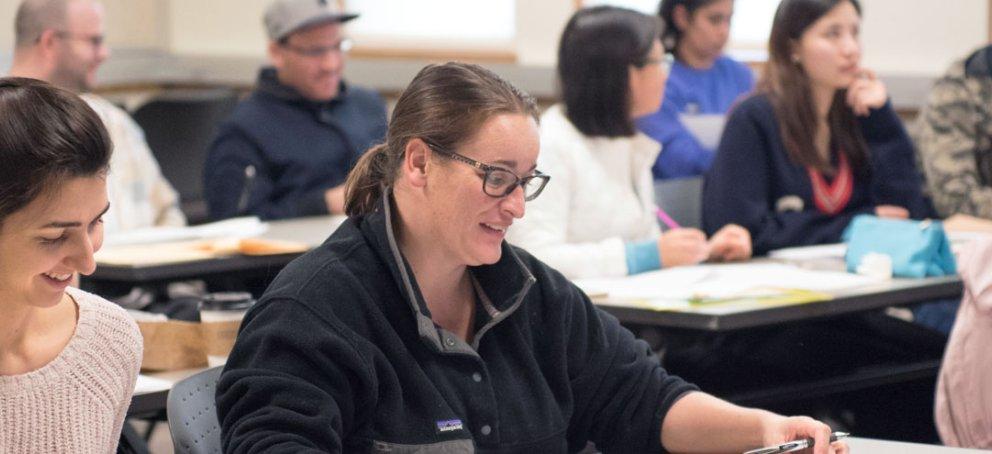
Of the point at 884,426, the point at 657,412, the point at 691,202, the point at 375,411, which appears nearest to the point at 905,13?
the point at 691,202

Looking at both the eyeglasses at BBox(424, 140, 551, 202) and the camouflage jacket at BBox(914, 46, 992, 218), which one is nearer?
the eyeglasses at BBox(424, 140, 551, 202)

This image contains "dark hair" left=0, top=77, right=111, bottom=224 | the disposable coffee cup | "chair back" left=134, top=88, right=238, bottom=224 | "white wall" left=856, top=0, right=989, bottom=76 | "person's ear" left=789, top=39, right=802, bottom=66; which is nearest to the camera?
"dark hair" left=0, top=77, right=111, bottom=224

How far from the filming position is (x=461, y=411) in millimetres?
2025

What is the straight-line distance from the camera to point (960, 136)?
4617 mm

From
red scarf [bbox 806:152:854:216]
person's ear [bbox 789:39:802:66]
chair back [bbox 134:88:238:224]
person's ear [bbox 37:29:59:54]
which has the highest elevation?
person's ear [bbox 789:39:802:66]

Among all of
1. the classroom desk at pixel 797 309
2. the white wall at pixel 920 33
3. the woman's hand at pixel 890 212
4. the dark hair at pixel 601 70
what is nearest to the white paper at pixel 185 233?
the dark hair at pixel 601 70

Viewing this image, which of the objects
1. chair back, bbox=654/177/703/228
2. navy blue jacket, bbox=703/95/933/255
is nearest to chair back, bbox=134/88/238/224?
chair back, bbox=654/177/703/228

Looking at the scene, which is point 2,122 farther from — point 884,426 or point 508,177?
point 884,426

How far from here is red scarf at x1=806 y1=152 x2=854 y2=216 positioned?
410 cm

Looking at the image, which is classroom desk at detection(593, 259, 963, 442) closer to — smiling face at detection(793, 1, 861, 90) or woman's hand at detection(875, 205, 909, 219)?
woman's hand at detection(875, 205, 909, 219)

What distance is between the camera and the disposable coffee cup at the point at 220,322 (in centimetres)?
296

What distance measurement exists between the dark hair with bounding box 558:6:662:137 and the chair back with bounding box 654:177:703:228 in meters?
0.37

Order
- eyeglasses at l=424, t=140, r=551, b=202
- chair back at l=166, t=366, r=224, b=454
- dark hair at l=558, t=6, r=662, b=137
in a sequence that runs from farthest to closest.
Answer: dark hair at l=558, t=6, r=662, b=137
eyeglasses at l=424, t=140, r=551, b=202
chair back at l=166, t=366, r=224, b=454

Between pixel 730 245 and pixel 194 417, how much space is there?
81.0 inches
